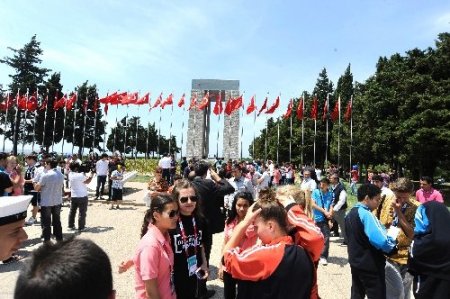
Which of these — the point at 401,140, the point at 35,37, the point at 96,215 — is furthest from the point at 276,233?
the point at 35,37

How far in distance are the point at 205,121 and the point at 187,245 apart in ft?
202

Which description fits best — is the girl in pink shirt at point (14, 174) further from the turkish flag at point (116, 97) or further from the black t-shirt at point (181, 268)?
the turkish flag at point (116, 97)

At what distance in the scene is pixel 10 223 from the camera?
1.89m

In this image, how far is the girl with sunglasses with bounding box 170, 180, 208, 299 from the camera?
3.79m

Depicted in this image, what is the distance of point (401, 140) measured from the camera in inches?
1216

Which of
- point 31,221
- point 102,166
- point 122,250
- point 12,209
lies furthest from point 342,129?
point 12,209

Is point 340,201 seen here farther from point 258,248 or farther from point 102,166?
point 102,166

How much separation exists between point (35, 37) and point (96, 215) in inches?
2248

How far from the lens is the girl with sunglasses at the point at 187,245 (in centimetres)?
379

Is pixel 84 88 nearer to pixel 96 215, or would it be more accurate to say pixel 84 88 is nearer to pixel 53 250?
pixel 96 215

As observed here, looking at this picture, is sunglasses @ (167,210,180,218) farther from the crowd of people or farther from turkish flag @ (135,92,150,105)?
turkish flag @ (135,92,150,105)

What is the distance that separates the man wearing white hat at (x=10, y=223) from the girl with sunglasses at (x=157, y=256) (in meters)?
1.28

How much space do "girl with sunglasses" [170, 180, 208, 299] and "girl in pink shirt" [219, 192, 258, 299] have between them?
1.60 ft

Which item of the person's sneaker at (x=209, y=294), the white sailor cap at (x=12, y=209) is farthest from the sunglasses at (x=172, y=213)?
the person's sneaker at (x=209, y=294)
